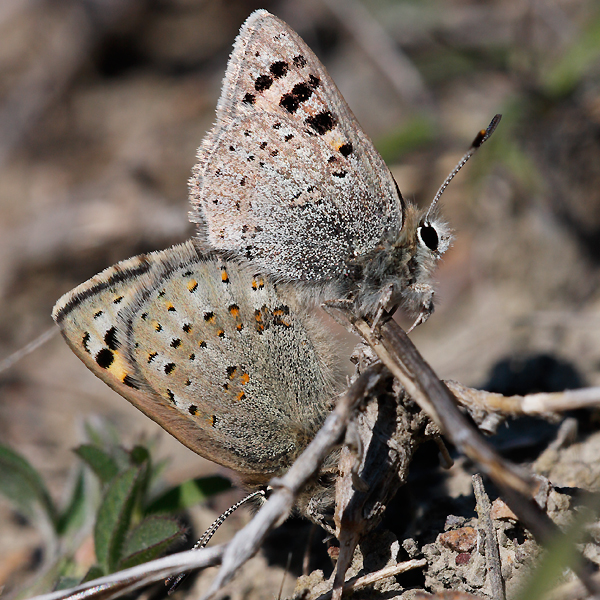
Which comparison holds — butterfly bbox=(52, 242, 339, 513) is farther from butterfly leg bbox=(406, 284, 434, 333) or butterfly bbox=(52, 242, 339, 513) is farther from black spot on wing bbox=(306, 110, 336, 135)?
black spot on wing bbox=(306, 110, 336, 135)

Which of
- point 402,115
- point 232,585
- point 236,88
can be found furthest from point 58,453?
point 402,115

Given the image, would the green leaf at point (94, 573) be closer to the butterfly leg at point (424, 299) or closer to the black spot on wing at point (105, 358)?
the black spot on wing at point (105, 358)

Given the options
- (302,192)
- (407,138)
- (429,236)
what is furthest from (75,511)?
(407,138)

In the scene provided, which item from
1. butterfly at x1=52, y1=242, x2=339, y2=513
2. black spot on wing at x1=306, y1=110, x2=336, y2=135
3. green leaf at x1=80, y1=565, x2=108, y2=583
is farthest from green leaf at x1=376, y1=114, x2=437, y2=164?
green leaf at x1=80, y1=565, x2=108, y2=583

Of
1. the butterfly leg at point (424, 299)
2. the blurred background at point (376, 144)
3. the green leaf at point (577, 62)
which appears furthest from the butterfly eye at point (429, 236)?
the green leaf at point (577, 62)

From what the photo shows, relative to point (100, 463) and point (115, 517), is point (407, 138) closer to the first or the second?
point (100, 463)

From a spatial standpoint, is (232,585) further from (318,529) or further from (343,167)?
(343,167)
